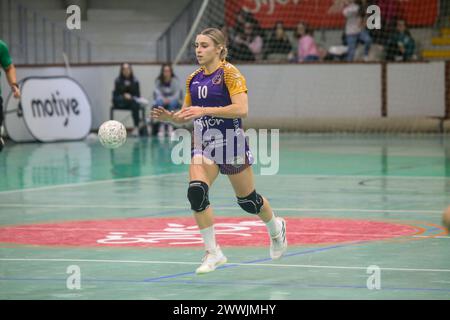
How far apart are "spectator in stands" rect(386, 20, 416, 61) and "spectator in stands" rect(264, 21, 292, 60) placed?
2.88 meters

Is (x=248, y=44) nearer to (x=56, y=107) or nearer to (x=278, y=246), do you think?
(x=56, y=107)

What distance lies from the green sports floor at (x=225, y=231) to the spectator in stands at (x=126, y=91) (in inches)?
243

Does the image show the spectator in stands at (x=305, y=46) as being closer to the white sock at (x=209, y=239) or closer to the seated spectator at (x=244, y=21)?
the seated spectator at (x=244, y=21)

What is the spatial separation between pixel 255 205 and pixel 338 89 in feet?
64.0

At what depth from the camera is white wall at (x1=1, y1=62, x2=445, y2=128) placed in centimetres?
2895

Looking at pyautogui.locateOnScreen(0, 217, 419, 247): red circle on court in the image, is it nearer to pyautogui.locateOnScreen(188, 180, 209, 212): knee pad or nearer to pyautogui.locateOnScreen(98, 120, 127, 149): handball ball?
pyautogui.locateOnScreen(98, 120, 127, 149): handball ball

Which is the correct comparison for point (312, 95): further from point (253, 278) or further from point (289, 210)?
point (253, 278)

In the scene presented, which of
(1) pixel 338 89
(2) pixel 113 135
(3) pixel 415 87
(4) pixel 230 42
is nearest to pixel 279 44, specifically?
(4) pixel 230 42

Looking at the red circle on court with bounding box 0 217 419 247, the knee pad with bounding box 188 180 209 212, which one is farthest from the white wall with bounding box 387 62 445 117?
the knee pad with bounding box 188 180 209 212

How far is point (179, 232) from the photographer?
1216 cm

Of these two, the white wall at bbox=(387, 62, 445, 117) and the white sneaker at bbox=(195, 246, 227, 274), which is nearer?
the white sneaker at bbox=(195, 246, 227, 274)

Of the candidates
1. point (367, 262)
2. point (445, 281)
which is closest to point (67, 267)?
point (367, 262)

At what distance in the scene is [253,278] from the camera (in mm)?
9242
